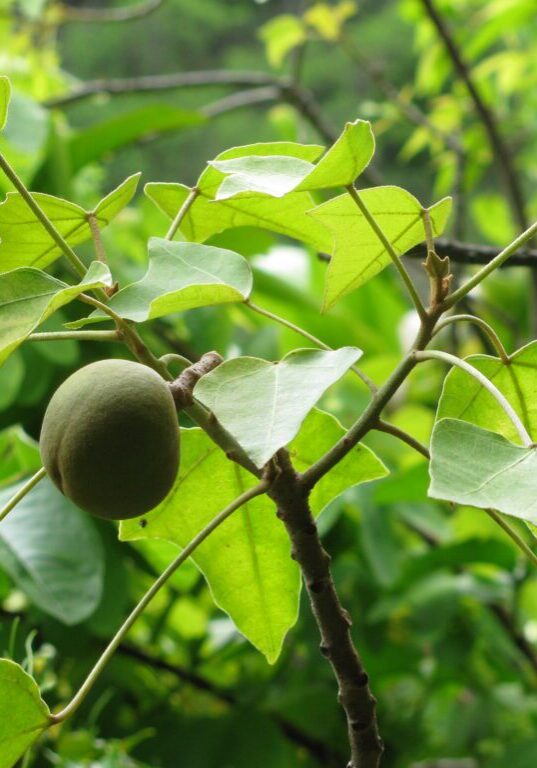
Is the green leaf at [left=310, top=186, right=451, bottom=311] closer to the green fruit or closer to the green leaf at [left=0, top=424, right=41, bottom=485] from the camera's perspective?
the green fruit

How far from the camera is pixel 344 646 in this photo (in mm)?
397

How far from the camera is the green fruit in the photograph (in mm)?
332

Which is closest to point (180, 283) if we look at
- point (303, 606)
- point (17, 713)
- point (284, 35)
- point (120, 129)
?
point (17, 713)

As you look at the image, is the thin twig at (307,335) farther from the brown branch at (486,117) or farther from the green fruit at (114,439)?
the brown branch at (486,117)

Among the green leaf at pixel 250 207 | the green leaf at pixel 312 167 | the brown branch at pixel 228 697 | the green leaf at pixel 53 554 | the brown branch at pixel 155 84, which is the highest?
the green leaf at pixel 312 167

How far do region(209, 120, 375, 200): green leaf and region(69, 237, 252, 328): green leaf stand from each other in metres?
0.04

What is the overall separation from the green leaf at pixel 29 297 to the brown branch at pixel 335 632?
4.2 inches

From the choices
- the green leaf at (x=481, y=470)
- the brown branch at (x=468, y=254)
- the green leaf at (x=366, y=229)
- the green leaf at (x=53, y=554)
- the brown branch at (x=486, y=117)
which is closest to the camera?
the green leaf at (x=481, y=470)

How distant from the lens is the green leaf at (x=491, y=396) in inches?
15.4

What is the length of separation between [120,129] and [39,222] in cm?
73

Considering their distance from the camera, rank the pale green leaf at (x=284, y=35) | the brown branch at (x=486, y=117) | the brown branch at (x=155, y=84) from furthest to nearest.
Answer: the pale green leaf at (x=284, y=35), the brown branch at (x=155, y=84), the brown branch at (x=486, y=117)

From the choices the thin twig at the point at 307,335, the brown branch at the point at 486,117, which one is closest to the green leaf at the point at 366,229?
the thin twig at the point at 307,335

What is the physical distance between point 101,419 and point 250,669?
644 mm

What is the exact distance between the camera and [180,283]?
0.37 meters
